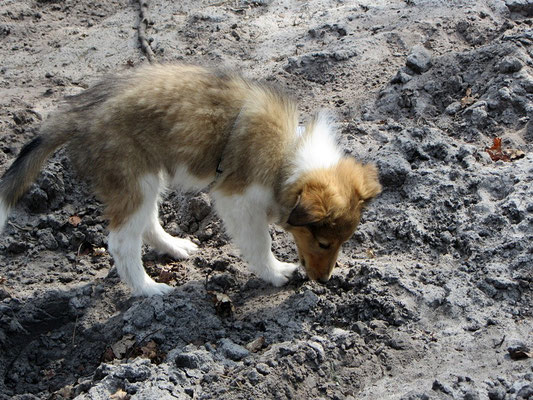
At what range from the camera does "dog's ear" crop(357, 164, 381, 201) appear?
5355 millimetres

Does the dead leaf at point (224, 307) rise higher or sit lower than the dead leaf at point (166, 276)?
higher

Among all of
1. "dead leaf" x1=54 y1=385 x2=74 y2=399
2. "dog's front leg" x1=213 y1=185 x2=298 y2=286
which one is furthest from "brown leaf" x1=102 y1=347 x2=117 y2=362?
"dog's front leg" x1=213 y1=185 x2=298 y2=286

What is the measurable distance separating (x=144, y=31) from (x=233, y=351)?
5.48 meters

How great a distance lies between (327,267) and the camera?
17.6ft

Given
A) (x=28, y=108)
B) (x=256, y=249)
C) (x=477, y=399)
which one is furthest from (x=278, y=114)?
(x=28, y=108)

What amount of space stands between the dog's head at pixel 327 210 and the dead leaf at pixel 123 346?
1471mm

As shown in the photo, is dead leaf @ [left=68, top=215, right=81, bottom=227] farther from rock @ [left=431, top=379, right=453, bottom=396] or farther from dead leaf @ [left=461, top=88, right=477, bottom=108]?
dead leaf @ [left=461, top=88, right=477, bottom=108]

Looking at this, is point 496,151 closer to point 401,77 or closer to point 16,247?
point 401,77

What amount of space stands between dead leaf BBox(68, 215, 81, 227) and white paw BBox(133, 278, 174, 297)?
46.7 inches

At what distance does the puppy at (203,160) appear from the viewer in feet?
17.4

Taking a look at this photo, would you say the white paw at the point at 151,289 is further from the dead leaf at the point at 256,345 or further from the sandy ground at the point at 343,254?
the dead leaf at the point at 256,345

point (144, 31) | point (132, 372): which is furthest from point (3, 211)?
point (144, 31)

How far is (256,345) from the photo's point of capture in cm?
496

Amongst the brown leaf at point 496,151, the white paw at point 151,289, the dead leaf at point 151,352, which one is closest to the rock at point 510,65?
the brown leaf at point 496,151
